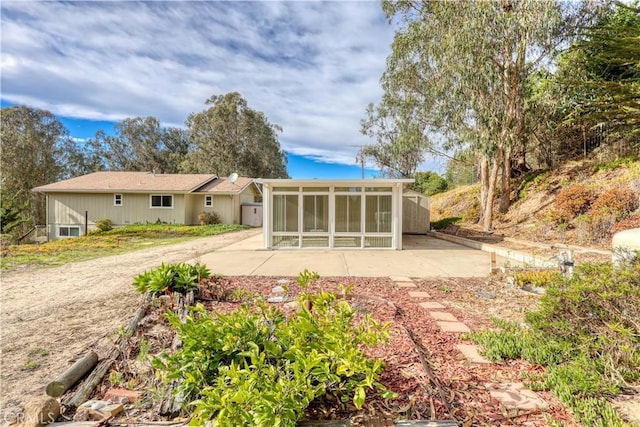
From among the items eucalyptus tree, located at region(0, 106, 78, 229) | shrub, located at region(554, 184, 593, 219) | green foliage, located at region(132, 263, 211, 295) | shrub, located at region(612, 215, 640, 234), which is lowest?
green foliage, located at region(132, 263, 211, 295)

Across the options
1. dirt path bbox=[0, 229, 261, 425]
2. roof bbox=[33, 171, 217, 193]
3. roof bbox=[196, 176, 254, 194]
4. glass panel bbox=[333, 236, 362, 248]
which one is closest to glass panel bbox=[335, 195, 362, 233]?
glass panel bbox=[333, 236, 362, 248]

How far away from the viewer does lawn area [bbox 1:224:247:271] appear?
9.48 meters

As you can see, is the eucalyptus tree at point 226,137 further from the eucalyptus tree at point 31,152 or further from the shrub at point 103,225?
the shrub at point 103,225

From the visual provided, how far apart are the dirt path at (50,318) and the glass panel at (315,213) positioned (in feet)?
16.5

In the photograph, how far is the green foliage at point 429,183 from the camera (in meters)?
26.2

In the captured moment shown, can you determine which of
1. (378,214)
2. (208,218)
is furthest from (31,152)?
(378,214)

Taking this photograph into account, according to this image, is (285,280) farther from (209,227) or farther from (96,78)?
(209,227)

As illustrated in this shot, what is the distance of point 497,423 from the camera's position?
204 centimetres

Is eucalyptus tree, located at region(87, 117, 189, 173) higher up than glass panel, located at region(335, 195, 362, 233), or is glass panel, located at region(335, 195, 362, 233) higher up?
eucalyptus tree, located at region(87, 117, 189, 173)

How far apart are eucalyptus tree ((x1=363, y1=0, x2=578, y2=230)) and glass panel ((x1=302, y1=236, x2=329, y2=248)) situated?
7450 mm

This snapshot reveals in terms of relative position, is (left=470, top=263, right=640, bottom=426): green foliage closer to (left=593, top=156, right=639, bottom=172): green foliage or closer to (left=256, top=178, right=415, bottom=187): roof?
(left=256, top=178, right=415, bottom=187): roof

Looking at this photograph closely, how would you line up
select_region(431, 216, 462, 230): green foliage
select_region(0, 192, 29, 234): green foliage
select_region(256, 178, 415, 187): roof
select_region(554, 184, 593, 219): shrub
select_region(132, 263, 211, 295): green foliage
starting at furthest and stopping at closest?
1. select_region(431, 216, 462, 230): green foliage
2. select_region(0, 192, 29, 234): green foliage
3. select_region(554, 184, 593, 219): shrub
4. select_region(256, 178, 415, 187): roof
5. select_region(132, 263, 211, 295): green foliage

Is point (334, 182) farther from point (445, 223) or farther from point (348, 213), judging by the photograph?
point (445, 223)

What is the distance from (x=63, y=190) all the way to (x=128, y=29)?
54.3ft
